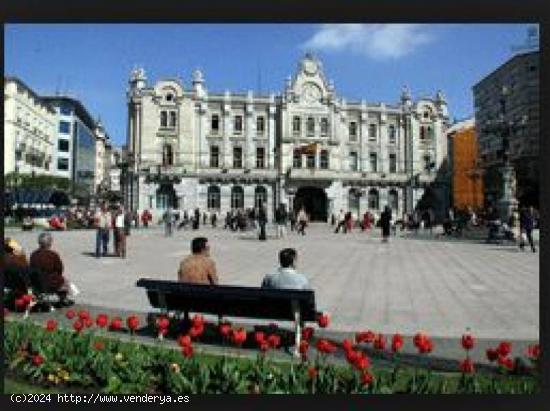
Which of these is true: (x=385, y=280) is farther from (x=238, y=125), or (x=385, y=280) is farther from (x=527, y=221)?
(x=238, y=125)

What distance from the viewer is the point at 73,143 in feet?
287

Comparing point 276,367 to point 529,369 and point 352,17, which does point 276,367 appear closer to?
point 529,369

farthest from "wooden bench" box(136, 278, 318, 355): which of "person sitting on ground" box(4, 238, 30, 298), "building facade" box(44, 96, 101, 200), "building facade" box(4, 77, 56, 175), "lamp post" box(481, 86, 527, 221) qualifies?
"building facade" box(44, 96, 101, 200)

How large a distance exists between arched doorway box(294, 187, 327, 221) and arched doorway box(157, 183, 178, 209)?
1129cm

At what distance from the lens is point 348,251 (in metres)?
25.1

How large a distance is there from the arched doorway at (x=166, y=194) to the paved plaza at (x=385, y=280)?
120 ft

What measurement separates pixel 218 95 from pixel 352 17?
61.3 m

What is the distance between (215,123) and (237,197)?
23.9 ft

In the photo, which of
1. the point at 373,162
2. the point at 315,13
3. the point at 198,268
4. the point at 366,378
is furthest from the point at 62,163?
the point at 366,378

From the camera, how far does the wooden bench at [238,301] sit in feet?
28.0

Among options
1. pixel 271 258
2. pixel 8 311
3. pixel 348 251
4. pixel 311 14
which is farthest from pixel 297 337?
pixel 348 251

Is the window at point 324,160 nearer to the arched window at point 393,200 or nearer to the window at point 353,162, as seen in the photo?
the window at point 353,162

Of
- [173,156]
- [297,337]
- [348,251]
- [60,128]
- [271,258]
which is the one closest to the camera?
[297,337]

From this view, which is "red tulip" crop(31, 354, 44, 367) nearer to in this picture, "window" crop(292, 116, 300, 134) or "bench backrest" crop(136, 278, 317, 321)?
"bench backrest" crop(136, 278, 317, 321)
